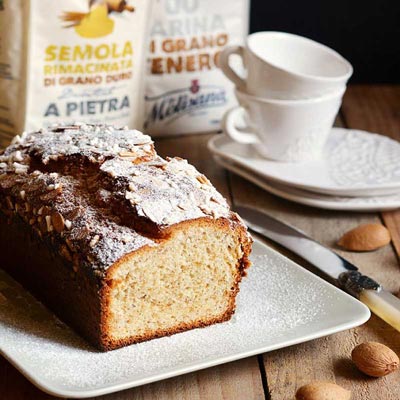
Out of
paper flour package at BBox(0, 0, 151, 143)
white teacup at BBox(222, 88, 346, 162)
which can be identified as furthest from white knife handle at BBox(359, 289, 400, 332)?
paper flour package at BBox(0, 0, 151, 143)

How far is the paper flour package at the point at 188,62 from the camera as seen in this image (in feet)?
8.13

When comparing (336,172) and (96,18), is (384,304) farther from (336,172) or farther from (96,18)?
(96,18)

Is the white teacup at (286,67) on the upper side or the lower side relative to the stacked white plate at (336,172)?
upper

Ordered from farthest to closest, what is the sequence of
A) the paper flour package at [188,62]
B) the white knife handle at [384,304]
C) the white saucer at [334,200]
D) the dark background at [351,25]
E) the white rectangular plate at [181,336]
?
the dark background at [351,25] < the paper flour package at [188,62] < the white saucer at [334,200] < the white knife handle at [384,304] < the white rectangular plate at [181,336]

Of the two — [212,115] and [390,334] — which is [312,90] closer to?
[212,115]

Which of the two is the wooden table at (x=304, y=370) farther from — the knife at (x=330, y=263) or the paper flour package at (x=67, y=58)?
the paper flour package at (x=67, y=58)

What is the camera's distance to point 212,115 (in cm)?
264

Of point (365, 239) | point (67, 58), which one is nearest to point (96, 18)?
point (67, 58)

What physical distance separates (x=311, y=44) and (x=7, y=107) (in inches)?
32.3

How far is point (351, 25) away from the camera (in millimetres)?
3094

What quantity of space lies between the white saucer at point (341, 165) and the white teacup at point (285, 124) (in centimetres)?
3

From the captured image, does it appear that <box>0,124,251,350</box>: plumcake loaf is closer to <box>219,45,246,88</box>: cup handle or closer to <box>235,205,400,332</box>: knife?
<box>235,205,400,332</box>: knife

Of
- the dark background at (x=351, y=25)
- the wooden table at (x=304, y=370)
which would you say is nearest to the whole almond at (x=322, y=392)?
the wooden table at (x=304, y=370)

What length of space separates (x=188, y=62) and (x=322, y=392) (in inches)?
53.9
